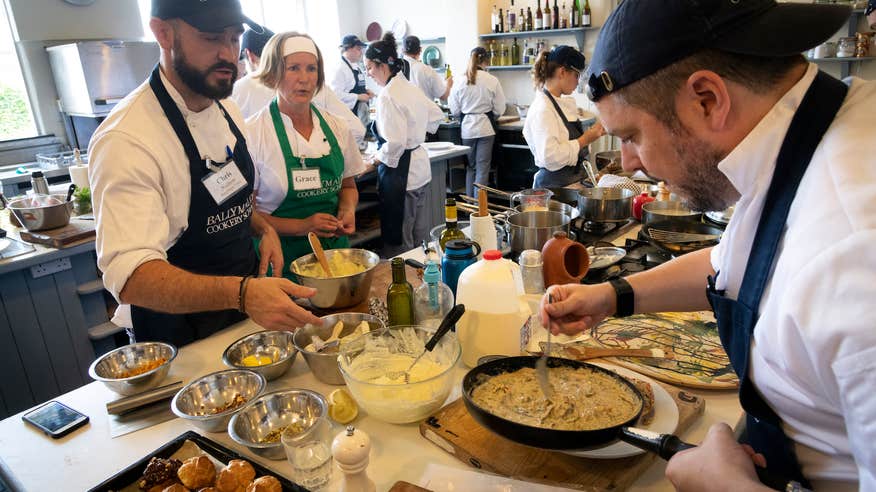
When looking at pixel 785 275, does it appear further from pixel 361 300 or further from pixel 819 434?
pixel 361 300

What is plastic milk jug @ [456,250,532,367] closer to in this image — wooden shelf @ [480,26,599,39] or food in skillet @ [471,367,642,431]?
food in skillet @ [471,367,642,431]

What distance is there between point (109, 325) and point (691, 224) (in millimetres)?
3035

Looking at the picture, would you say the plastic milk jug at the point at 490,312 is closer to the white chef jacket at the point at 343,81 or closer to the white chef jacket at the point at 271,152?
the white chef jacket at the point at 271,152

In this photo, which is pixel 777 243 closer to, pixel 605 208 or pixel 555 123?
pixel 605 208

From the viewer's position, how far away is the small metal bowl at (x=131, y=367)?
1357 mm

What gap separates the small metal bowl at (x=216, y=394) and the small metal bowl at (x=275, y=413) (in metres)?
0.03

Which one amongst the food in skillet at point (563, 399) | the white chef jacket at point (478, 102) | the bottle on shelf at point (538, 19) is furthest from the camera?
the bottle on shelf at point (538, 19)

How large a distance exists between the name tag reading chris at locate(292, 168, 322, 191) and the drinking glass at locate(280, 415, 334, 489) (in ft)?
6.20

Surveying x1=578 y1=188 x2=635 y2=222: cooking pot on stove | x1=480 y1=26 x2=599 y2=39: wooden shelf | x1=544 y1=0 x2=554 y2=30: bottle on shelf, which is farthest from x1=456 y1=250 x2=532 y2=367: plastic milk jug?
x1=544 y1=0 x2=554 y2=30: bottle on shelf

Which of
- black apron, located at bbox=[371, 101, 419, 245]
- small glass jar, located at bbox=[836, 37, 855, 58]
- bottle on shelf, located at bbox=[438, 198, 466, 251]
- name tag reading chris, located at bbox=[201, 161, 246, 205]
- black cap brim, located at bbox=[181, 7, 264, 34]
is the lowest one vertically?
black apron, located at bbox=[371, 101, 419, 245]

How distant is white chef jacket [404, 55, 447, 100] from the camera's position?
748 cm

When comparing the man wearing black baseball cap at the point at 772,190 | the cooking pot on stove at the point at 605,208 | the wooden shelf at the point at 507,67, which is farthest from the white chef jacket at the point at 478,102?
the man wearing black baseball cap at the point at 772,190

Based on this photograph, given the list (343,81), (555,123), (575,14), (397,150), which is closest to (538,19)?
(575,14)

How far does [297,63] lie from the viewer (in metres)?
2.85
